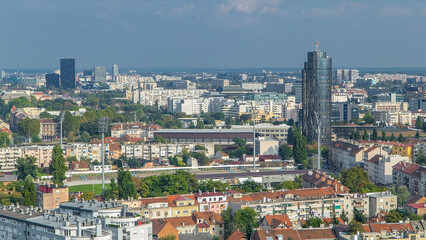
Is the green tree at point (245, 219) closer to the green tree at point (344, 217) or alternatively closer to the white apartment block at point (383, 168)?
the green tree at point (344, 217)

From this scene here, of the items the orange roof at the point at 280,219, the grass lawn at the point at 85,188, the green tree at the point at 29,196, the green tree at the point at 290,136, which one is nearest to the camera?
the orange roof at the point at 280,219

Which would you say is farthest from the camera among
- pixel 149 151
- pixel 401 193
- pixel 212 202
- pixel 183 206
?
pixel 149 151

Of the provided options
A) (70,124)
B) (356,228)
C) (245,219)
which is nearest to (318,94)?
(70,124)

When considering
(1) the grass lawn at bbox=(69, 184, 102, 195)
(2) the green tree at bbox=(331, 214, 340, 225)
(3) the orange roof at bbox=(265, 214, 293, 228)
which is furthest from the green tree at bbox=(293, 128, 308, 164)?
(3) the orange roof at bbox=(265, 214, 293, 228)

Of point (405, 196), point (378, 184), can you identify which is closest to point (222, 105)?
point (378, 184)

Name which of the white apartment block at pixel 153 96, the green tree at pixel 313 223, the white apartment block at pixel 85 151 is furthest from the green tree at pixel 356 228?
the white apartment block at pixel 153 96

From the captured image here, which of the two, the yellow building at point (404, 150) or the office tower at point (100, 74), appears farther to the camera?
the office tower at point (100, 74)

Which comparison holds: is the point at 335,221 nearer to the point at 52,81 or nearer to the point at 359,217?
the point at 359,217

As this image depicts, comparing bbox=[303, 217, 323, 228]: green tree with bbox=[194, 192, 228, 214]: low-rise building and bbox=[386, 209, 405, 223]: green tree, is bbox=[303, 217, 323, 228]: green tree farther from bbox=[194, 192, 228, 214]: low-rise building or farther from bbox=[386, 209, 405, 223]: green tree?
bbox=[194, 192, 228, 214]: low-rise building
